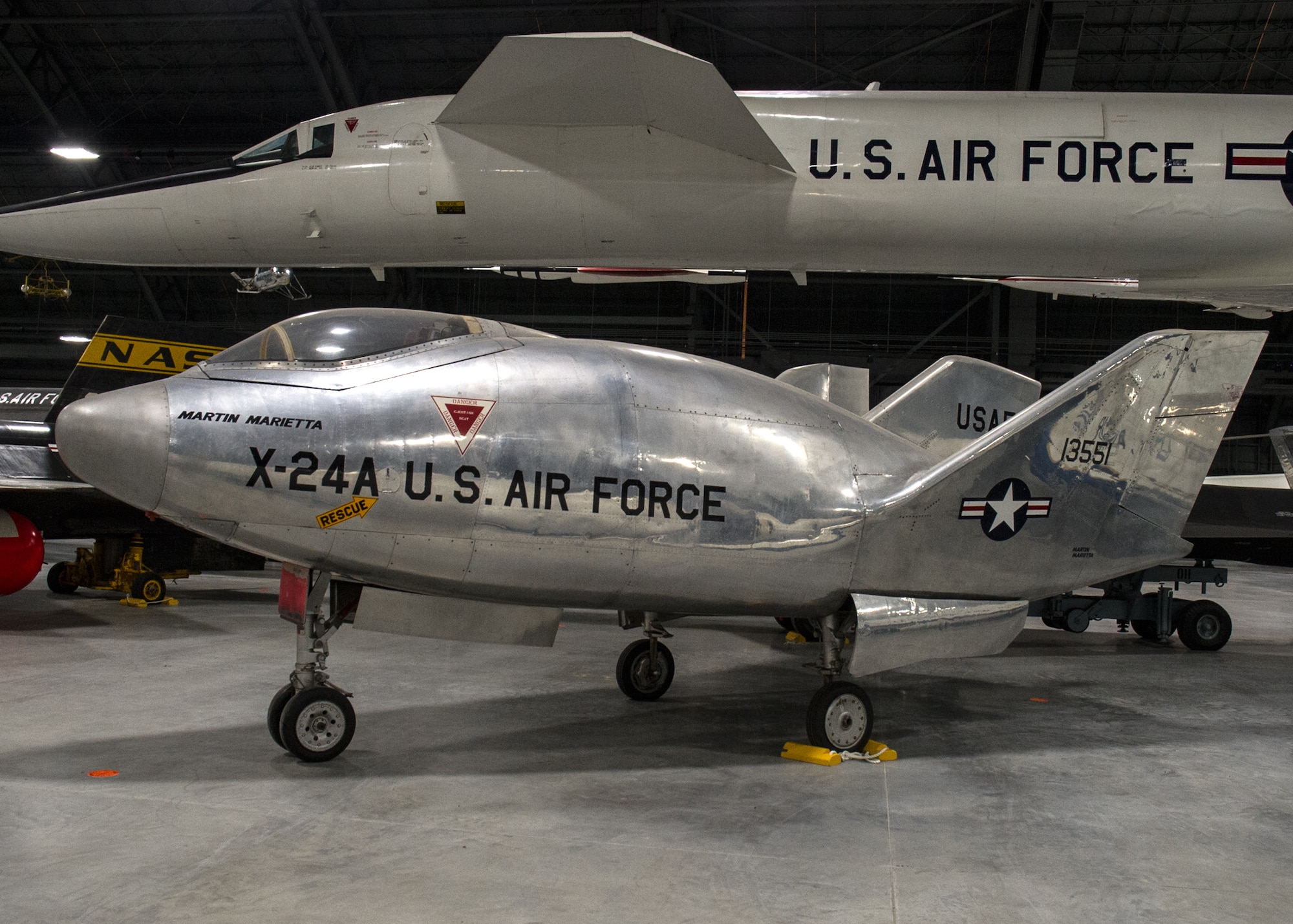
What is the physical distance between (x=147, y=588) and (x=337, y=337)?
8618 millimetres

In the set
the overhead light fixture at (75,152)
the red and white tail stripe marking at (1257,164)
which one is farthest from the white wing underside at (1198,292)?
the overhead light fixture at (75,152)

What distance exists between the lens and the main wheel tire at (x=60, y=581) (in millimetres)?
12836

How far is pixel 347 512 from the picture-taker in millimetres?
4996

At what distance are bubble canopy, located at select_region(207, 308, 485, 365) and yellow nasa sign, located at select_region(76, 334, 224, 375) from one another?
24.0ft

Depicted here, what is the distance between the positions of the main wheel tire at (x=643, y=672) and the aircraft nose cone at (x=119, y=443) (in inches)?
146

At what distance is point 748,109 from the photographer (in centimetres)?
619

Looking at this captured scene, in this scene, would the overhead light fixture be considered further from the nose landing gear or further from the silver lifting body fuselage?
the nose landing gear

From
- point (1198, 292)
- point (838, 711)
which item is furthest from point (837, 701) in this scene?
point (1198, 292)

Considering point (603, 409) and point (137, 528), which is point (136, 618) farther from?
point (603, 409)

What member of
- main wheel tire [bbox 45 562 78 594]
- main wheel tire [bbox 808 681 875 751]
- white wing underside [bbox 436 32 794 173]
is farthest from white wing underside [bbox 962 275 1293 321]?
main wheel tire [bbox 45 562 78 594]

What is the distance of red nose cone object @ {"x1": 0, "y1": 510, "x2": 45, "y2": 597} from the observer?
9727mm

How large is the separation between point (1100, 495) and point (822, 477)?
224 cm

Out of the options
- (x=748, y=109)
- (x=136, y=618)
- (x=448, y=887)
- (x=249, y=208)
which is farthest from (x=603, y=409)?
(x=136, y=618)

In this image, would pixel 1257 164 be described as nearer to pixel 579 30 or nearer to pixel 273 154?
pixel 273 154
